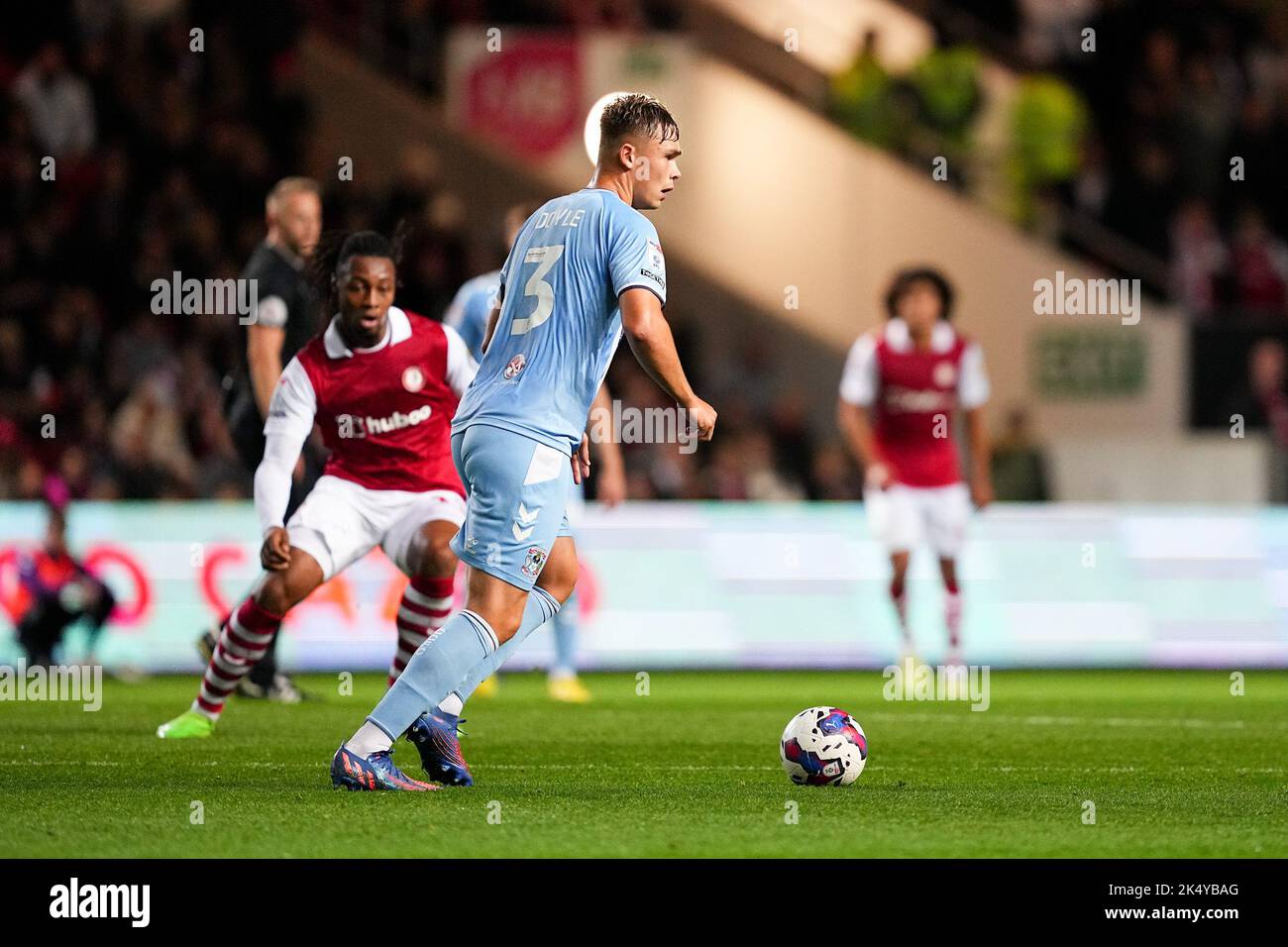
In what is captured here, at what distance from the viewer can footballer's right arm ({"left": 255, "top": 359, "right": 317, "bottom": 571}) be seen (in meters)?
8.05

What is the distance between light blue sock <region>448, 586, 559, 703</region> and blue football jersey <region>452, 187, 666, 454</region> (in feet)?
1.67

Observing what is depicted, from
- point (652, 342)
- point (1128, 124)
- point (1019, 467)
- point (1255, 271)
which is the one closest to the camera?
point (652, 342)

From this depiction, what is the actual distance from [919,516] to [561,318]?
662cm

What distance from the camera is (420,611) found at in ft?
28.2

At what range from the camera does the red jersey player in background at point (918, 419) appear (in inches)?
509

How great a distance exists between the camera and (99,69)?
695 inches

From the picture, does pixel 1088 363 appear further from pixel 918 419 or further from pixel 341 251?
pixel 341 251

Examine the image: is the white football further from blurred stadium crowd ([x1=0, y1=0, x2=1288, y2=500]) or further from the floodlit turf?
blurred stadium crowd ([x1=0, y1=0, x2=1288, y2=500])

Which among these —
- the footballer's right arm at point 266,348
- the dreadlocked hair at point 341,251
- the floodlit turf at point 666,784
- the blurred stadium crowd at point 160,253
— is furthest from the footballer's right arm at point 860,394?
the dreadlocked hair at point 341,251

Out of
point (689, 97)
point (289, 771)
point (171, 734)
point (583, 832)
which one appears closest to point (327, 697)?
point (171, 734)

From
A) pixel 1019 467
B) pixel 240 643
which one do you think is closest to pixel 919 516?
pixel 1019 467

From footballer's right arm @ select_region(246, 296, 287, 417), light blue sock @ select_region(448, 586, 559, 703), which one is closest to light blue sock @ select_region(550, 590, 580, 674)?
footballer's right arm @ select_region(246, 296, 287, 417)

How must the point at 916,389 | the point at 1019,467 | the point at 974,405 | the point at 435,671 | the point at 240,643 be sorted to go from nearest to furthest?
the point at 435,671 → the point at 240,643 → the point at 974,405 → the point at 916,389 → the point at 1019,467

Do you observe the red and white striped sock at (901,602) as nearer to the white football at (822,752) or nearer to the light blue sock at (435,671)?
the white football at (822,752)
